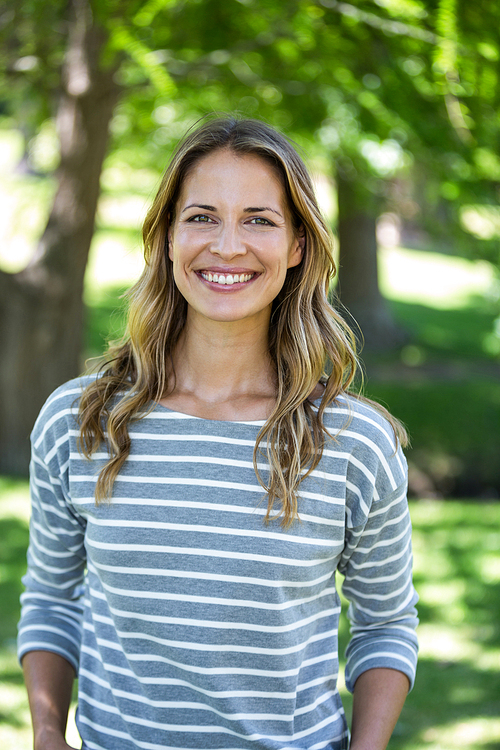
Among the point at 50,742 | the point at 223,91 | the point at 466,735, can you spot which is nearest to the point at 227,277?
the point at 50,742

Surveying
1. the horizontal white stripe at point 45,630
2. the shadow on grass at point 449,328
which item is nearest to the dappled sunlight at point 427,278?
the shadow on grass at point 449,328

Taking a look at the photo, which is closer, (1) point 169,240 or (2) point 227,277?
(2) point 227,277

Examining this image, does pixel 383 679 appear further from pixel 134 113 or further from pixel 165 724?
pixel 134 113

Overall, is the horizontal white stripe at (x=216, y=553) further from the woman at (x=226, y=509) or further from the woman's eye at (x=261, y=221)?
the woman's eye at (x=261, y=221)

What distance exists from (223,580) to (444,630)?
125 inches

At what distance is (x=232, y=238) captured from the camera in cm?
167

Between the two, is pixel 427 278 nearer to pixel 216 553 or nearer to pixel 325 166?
pixel 325 166

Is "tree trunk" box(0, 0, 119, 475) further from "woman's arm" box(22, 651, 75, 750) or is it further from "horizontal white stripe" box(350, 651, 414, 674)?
"horizontal white stripe" box(350, 651, 414, 674)

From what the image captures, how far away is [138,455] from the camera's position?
169 centimetres

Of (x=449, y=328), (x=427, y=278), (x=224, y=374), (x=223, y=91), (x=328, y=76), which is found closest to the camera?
(x=224, y=374)

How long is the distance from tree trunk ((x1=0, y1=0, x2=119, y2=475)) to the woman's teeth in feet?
14.9

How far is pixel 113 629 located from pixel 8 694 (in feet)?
7.35

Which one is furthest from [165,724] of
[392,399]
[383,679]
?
[392,399]

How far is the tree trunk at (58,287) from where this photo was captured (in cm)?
586
